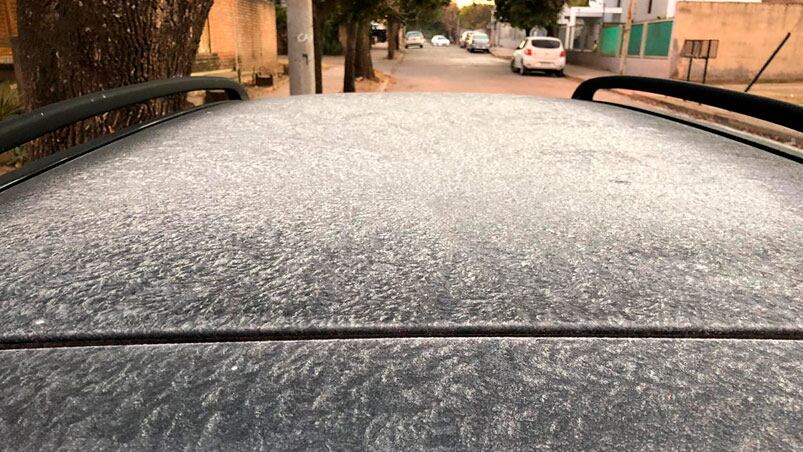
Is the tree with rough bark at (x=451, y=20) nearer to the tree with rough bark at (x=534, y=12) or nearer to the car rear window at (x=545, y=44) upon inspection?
the tree with rough bark at (x=534, y=12)

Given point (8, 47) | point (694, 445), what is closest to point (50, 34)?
point (694, 445)

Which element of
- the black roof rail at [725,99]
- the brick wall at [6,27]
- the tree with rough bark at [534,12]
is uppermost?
the tree with rough bark at [534,12]

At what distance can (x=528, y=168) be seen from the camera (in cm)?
195

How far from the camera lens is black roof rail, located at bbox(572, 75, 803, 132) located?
202 cm

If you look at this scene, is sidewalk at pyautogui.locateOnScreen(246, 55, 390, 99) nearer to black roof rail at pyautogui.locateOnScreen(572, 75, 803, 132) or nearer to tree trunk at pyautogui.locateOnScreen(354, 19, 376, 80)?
tree trunk at pyautogui.locateOnScreen(354, 19, 376, 80)

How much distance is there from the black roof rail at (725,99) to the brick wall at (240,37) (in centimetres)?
1246

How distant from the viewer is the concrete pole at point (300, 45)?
27.0ft

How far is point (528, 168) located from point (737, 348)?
3.56ft

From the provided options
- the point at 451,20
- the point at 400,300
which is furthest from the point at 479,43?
the point at 451,20

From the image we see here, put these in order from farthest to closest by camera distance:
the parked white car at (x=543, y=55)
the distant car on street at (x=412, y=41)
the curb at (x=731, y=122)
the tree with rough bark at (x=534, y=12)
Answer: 1. the distant car on street at (x=412, y=41)
2. the tree with rough bark at (x=534, y=12)
3. the parked white car at (x=543, y=55)
4. the curb at (x=731, y=122)

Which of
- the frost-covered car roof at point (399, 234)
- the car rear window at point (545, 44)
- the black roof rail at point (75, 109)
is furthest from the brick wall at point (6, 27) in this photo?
the car rear window at point (545, 44)

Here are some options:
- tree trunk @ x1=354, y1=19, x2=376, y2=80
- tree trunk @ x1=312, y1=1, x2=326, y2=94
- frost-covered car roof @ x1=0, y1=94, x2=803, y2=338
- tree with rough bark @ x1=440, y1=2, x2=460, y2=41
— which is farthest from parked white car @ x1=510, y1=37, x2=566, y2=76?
tree with rough bark @ x1=440, y1=2, x2=460, y2=41

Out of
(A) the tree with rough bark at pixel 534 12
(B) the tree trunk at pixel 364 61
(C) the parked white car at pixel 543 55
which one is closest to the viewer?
(B) the tree trunk at pixel 364 61

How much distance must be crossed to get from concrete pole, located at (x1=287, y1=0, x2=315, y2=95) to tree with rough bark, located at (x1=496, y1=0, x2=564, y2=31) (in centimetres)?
3071
